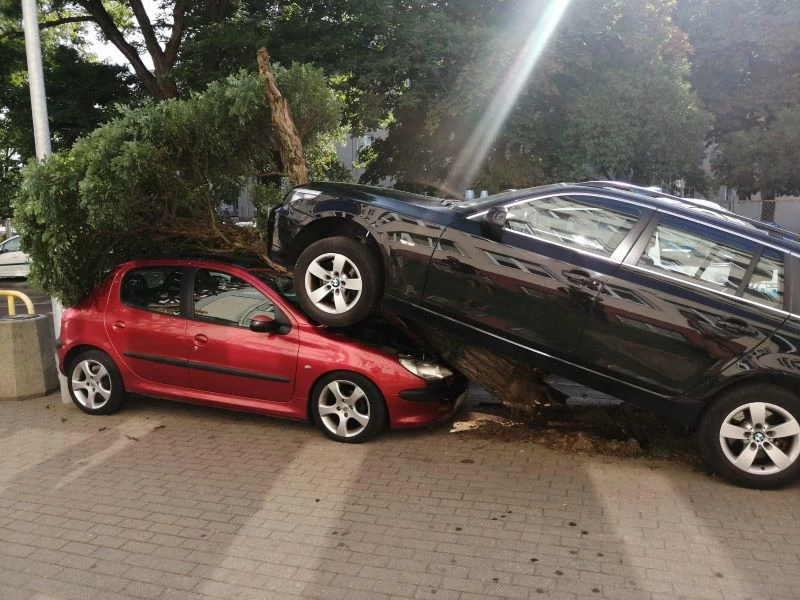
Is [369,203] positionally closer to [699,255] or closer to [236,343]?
[236,343]

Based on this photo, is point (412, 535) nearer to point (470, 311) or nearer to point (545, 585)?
point (545, 585)

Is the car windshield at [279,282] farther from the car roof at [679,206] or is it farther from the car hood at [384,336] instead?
the car roof at [679,206]

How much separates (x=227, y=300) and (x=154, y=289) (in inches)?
29.6

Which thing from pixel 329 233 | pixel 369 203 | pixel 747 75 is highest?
pixel 747 75

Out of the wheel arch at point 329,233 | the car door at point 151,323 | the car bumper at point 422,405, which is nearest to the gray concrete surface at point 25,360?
the car door at point 151,323

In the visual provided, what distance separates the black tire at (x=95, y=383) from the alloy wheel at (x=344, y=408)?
1.98 meters

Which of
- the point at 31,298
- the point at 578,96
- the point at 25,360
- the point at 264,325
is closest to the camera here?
the point at 264,325

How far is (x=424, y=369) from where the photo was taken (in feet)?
17.3

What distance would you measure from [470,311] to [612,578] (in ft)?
6.49

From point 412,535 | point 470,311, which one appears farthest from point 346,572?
point 470,311

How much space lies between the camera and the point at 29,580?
3.32 m

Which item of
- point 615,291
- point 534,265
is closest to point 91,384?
point 534,265

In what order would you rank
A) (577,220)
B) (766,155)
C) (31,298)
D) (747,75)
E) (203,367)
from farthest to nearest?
(747,75)
(766,155)
(31,298)
(203,367)
(577,220)

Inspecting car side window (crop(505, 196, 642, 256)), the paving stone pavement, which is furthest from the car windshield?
car side window (crop(505, 196, 642, 256))
